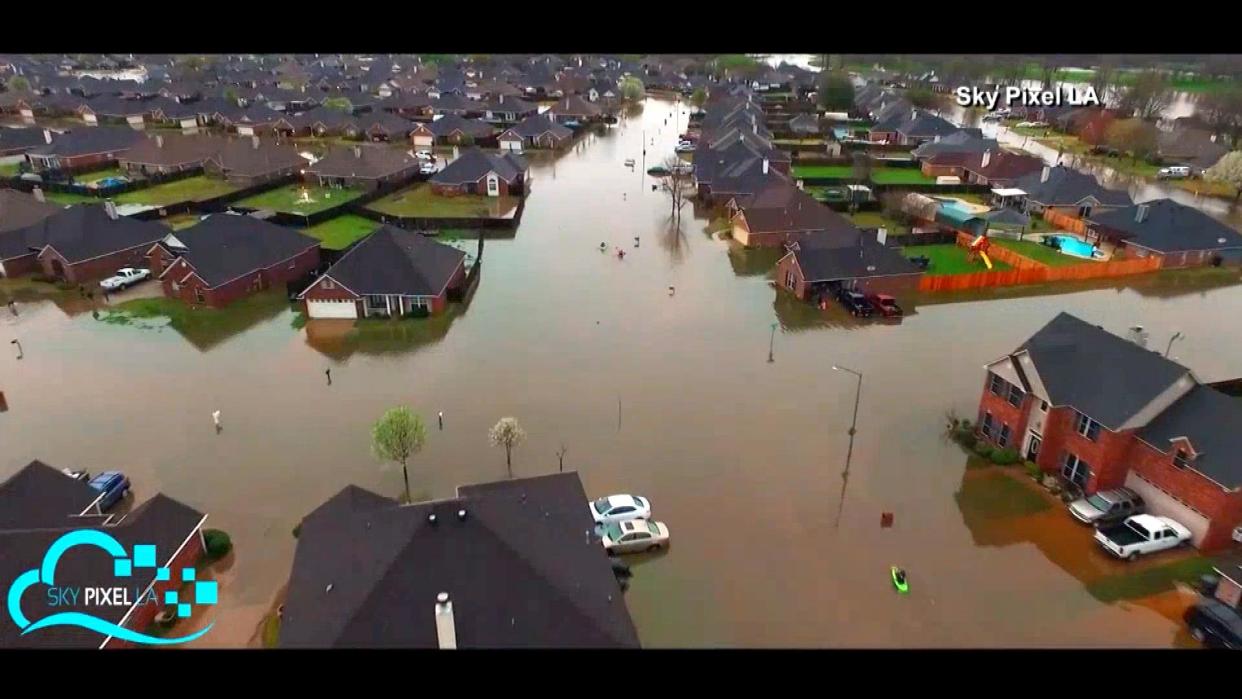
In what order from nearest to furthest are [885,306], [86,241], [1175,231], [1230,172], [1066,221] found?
1. [885,306]
2. [86,241]
3. [1175,231]
4. [1066,221]
5. [1230,172]

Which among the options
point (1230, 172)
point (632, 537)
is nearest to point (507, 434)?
point (632, 537)

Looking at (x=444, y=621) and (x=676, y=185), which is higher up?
(x=676, y=185)

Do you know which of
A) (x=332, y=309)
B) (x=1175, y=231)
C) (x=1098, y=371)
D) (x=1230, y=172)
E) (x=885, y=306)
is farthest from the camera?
(x=1230, y=172)

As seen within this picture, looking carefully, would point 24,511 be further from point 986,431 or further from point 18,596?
point 986,431

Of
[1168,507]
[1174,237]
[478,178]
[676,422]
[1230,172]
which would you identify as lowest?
[676,422]

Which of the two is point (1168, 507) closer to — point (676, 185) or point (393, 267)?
point (393, 267)

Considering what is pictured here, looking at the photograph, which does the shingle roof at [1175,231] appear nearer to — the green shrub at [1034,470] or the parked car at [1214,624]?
the green shrub at [1034,470]

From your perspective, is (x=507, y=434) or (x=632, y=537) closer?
(x=632, y=537)

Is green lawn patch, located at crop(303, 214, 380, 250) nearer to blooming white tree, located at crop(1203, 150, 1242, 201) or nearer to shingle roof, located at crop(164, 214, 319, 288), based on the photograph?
shingle roof, located at crop(164, 214, 319, 288)

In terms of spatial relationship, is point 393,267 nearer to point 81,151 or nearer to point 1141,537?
point 1141,537
